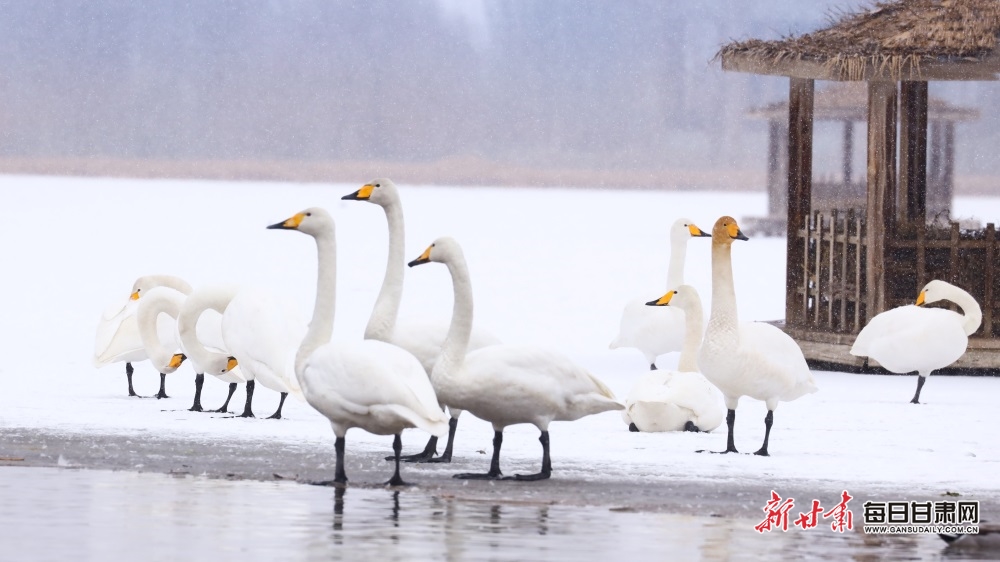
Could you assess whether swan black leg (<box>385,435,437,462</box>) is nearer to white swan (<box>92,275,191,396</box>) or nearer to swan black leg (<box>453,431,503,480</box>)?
swan black leg (<box>453,431,503,480</box>)

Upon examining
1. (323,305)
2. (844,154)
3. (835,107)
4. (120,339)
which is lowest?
(120,339)

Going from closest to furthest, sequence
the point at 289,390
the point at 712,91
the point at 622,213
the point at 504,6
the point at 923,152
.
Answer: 1. the point at 289,390
2. the point at 923,152
3. the point at 622,213
4. the point at 712,91
5. the point at 504,6

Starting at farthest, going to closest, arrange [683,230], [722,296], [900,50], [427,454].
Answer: [683,230], [900,50], [722,296], [427,454]

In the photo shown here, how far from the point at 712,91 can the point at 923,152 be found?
238 ft

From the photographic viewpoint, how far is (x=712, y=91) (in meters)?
88.1

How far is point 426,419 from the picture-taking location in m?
8.40

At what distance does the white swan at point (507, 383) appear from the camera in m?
8.90

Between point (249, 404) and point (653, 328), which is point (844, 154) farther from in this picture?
point (249, 404)

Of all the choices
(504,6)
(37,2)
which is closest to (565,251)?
(504,6)

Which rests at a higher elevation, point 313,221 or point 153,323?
point 313,221

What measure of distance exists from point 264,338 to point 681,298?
107 inches

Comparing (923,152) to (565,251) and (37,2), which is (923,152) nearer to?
(565,251)

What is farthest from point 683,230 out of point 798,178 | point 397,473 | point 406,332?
point 397,473

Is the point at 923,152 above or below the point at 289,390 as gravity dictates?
above
